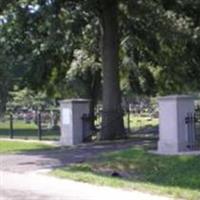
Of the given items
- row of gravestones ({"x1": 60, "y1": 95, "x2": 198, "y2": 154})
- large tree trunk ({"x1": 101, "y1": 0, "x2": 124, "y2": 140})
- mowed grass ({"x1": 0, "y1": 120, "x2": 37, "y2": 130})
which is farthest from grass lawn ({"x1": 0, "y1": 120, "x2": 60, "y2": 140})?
row of gravestones ({"x1": 60, "y1": 95, "x2": 198, "y2": 154})

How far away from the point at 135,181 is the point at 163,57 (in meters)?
23.7

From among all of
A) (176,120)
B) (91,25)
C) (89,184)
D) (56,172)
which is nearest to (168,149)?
(176,120)

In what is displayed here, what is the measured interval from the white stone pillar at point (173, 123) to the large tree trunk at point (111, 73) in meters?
8.21

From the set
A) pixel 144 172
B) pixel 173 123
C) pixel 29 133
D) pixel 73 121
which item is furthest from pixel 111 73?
pixel 144 172

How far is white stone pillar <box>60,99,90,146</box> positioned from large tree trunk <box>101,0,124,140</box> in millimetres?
972

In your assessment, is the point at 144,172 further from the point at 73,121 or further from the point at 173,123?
the point at 73,121

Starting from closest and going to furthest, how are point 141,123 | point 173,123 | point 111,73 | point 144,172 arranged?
point 144,172, point 173,123, point 111,73, point 141,123

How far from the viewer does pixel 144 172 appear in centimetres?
1511

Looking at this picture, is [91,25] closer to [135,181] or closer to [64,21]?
[64,21]

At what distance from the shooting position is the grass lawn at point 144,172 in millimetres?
12820

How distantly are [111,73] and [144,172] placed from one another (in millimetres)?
12345

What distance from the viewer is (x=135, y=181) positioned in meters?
13.8

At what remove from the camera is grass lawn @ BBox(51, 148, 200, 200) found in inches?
505

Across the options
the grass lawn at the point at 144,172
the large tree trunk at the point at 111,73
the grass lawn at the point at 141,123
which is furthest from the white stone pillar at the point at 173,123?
the grass lawn at the point at 141,123
